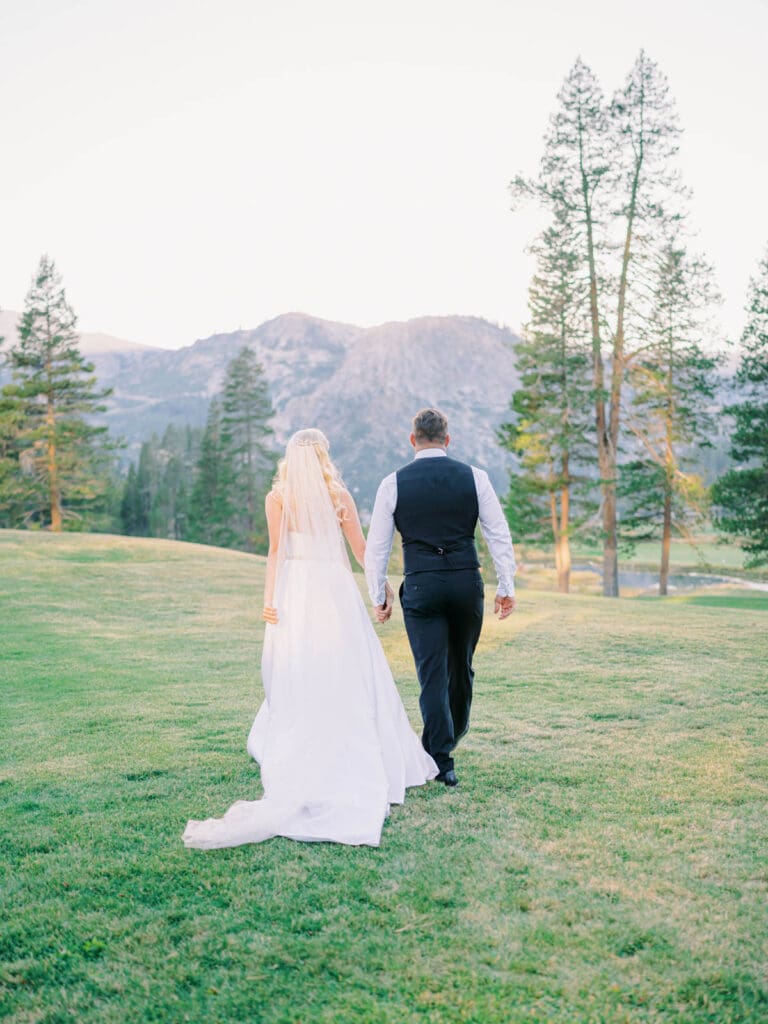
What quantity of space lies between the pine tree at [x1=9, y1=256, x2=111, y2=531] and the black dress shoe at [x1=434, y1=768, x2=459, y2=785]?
1603 inches

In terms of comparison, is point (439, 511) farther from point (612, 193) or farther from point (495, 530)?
point (612, 193)

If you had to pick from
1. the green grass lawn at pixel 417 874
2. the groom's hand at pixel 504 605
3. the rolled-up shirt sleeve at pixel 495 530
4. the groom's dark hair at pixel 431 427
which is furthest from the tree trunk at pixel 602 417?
the groom's dark hair at pixel 431 427

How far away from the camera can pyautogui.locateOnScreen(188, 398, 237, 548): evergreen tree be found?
186ft

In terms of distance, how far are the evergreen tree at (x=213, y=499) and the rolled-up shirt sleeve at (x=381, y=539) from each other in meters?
51.4

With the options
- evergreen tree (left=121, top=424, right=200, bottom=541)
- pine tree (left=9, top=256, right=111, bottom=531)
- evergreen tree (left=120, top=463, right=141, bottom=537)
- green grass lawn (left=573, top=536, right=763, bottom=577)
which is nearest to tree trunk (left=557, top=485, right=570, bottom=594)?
green grass lawn (left=573, top=536, right=763, bottom=577)

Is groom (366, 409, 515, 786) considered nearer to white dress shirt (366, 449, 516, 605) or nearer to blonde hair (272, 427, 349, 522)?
white dress shirt (366, 449, 516, 605)

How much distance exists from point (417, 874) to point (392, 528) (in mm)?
2522

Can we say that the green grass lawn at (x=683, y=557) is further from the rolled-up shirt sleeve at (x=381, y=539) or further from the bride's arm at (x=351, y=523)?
the rolled-up shirt sleeve at (x=381, y=539)

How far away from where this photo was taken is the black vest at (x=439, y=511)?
5570 millimetres

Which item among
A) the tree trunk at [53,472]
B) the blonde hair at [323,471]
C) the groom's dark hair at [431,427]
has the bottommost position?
the blonde hair at [323,471]

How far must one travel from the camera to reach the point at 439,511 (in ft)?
18.3

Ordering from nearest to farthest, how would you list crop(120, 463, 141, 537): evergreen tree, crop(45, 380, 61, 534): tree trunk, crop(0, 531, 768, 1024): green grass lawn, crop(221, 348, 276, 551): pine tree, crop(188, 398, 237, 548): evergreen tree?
crop(0, 531, 768, 1024): green grass lawn < crop(45, 380, 61, 534): tree trunk < crop(221, 348, 276, 551): pine tree < crop(188, 398, 237, 548): evergreen tree < crop(120, 463, 141, 537): evergreen tree

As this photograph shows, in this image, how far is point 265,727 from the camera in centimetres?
630

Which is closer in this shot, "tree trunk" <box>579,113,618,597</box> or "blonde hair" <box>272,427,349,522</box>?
"blonde hair" <box>272,427,349,522</box>
